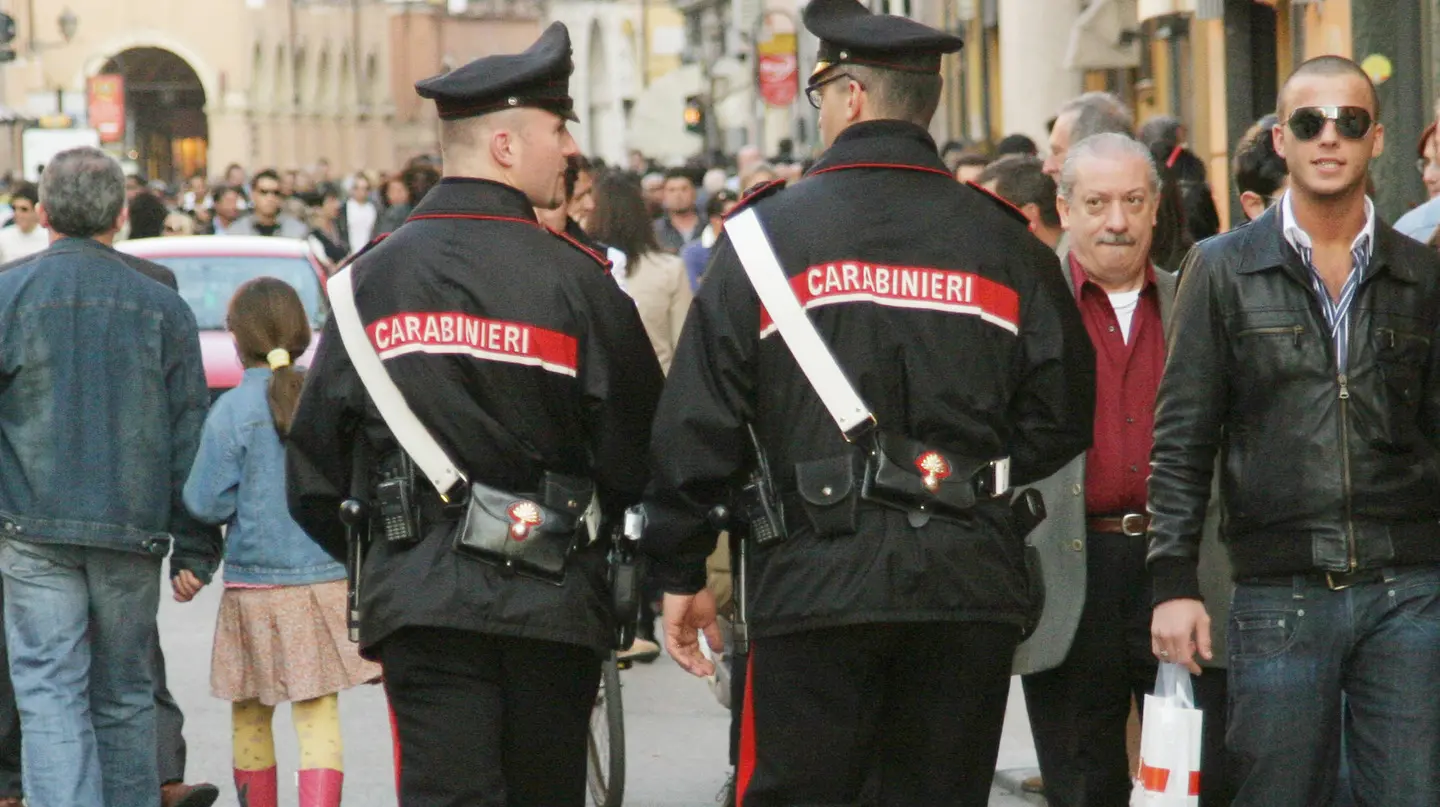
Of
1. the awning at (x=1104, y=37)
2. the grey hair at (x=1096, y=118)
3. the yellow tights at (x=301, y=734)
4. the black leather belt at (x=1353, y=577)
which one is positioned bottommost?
the yellow tights at (x=301, y=734)

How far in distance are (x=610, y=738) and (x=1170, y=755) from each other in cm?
309

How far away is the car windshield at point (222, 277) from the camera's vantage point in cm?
1703

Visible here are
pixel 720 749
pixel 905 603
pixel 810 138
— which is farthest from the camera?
pixel 810 138

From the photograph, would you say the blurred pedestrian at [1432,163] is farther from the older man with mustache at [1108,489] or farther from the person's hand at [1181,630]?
the person's hand at [1181,630]

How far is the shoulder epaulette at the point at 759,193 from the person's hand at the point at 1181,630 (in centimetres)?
114

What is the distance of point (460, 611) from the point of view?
5.18 meters

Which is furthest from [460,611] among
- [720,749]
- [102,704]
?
[720,749]

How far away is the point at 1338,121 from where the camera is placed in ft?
17.3

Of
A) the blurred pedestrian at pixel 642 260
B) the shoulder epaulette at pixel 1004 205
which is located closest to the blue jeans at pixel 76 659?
the shoulder epaulette at pixel 1004 205

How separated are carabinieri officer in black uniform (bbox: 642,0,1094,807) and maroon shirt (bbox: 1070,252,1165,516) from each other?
101 cm

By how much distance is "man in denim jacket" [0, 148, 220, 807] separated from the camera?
23.4ft

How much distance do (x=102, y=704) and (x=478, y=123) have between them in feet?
8.60

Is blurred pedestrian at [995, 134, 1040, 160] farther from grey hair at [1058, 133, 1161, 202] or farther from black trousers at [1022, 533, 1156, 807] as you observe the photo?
black trousers at [1022, 533, 1156, 807]

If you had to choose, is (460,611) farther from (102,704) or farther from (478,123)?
(102,704)
